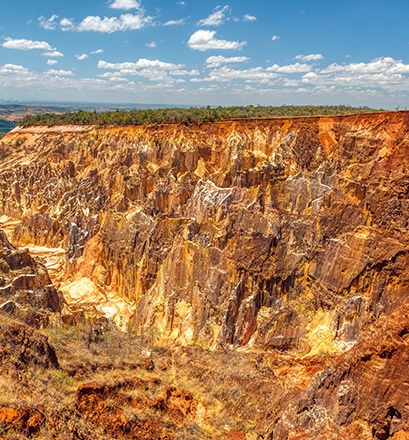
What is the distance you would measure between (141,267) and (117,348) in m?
11.9

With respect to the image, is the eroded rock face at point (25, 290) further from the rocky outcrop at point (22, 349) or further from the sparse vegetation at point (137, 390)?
→ the rocky outcrop at point (22, 349)

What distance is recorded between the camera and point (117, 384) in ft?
37.1

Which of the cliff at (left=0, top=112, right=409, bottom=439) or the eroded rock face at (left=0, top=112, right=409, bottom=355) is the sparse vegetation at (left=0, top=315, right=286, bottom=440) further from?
the eroded rock face at (left=0, top=112, right=409, bottom=355)

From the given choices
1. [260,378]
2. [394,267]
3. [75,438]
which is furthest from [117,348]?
[394,267]

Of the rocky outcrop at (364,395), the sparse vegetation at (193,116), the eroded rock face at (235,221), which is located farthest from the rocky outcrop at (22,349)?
the sparse vegetation at (193,116)

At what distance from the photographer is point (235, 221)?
2145 cm

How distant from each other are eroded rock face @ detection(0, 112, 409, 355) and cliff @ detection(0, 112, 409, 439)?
0.09 meters

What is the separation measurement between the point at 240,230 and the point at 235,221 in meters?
1.69

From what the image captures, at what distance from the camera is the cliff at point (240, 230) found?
16812 millimetres

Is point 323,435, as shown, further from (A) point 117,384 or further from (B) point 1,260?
(B) point 1,260

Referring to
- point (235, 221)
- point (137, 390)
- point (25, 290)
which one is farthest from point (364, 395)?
point (25, 290)

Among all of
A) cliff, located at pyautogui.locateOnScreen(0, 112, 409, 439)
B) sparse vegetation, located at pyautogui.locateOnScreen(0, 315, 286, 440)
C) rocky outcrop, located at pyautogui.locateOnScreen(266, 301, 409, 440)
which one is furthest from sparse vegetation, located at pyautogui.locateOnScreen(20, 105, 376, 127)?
rocky outcrop, located at pyautogui.locateOnScreen(266, 301, 409, 440)

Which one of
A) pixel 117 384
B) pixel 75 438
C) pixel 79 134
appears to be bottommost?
pixel 117 384

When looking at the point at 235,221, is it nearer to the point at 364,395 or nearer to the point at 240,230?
the point at 240,230
